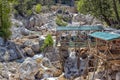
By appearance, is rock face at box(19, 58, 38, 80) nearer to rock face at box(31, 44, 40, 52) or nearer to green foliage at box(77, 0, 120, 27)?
green foliage at box(77, 0, 120, 27)

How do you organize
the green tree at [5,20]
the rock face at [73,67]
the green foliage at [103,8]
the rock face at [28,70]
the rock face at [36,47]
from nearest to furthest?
the rock face at [28,70]
the rock face at [73,67]
the green foliage at [103,8]
the rock face at [36,47]
the green tree at [5,20]

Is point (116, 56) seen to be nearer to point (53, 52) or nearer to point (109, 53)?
point (109, 53)

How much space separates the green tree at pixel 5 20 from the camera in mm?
42194

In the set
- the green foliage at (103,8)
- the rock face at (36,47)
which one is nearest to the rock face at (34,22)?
the rock face at (36,47)

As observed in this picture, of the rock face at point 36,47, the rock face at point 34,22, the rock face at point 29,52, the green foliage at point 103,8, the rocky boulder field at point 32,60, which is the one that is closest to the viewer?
the rocky boulder field at point 32,60

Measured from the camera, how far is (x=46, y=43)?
3759 cm

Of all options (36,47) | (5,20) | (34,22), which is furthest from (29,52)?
(34,22)

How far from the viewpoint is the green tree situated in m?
42.2

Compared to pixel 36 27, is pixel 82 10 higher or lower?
higher

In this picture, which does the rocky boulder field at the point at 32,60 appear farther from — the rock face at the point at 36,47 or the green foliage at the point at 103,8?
the green foliage at the point at 103,8

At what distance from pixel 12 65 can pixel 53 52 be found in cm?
512

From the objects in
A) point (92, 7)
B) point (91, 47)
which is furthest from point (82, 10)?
point (91, 47)

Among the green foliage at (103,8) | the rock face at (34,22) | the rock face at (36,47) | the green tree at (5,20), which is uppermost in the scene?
the green foliage at (103,8)

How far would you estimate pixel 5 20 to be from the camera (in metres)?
43.0
